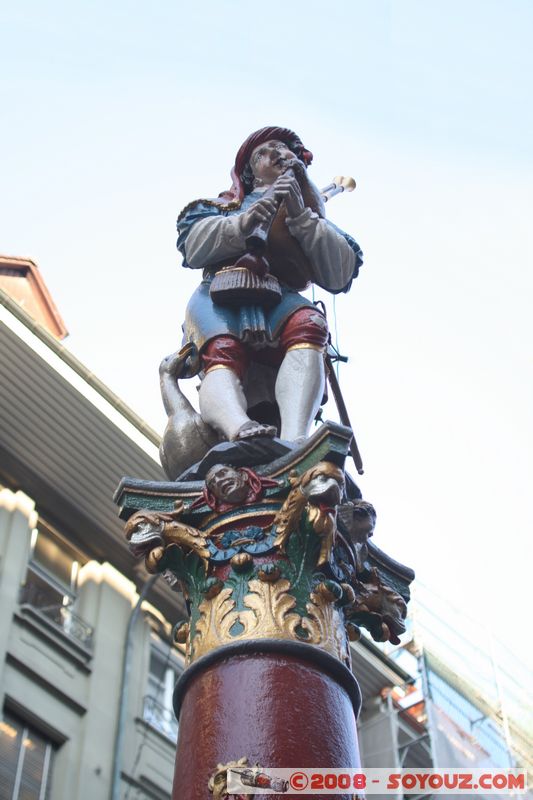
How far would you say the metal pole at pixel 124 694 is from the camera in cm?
1739

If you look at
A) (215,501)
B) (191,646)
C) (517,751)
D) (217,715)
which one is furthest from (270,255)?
(517,751)

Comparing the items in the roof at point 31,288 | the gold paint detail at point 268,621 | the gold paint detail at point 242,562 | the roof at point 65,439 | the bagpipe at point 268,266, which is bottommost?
the gold paint detail at point 268,621

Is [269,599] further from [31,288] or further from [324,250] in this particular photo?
[31,288]

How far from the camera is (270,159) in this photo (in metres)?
7.02

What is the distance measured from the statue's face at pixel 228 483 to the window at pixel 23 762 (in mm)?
11846

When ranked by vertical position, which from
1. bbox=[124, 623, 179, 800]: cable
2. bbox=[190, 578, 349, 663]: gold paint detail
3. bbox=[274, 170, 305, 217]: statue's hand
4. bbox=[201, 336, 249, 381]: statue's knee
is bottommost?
bbox=[190, 578, 349, 663]: gold paint detail

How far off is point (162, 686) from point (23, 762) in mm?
3983

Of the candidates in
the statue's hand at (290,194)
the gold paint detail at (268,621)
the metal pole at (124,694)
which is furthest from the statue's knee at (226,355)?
the metal pole at (124,694)

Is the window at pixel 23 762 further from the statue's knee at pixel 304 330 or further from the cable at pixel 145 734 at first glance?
the statue's knee at pixel 304 330

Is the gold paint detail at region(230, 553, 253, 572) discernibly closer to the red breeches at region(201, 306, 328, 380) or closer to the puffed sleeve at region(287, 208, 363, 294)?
the red breeches at region(201, 306, 328, 380)

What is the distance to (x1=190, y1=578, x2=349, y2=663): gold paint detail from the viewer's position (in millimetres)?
4406

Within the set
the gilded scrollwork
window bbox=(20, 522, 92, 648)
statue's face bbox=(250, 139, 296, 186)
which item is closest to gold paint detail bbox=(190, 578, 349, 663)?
the gilded scrollwork

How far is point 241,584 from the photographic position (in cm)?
461

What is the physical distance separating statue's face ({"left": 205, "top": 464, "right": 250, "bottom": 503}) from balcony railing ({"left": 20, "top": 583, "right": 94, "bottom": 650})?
13.9m
